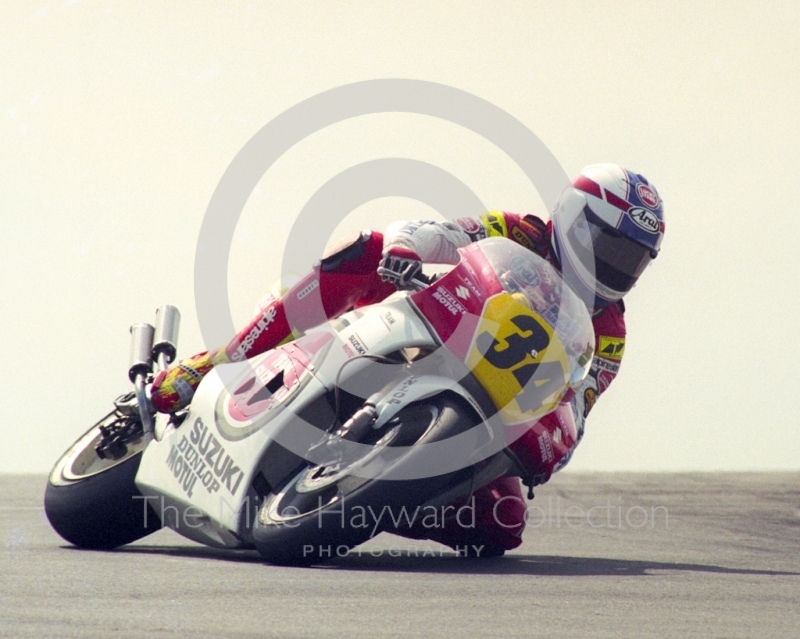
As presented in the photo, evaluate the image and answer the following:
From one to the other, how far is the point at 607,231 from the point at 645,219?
0.23 meters

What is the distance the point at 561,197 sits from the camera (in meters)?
7.97

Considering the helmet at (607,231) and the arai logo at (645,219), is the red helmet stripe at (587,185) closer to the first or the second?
the helmet at (607,231)

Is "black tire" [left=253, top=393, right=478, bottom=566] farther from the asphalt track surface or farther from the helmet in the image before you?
the helmet

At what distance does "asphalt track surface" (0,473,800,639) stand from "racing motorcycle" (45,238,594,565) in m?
0.27

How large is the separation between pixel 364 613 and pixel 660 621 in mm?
1054

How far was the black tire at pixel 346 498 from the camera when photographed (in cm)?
585

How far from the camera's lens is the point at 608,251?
25.1 feet

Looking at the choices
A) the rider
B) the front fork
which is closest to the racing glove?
the rider

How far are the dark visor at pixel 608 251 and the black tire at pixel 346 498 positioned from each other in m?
1.95

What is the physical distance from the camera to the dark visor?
7602 millimetres

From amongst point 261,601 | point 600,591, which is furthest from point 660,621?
point 261,601

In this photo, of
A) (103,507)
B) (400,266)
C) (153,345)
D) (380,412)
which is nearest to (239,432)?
(380,412)

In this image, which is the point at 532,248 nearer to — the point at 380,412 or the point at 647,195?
the point at 647,195

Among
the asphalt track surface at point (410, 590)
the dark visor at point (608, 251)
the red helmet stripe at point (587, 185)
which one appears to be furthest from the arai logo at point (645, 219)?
the asphalt track surface at point (410, 590)
